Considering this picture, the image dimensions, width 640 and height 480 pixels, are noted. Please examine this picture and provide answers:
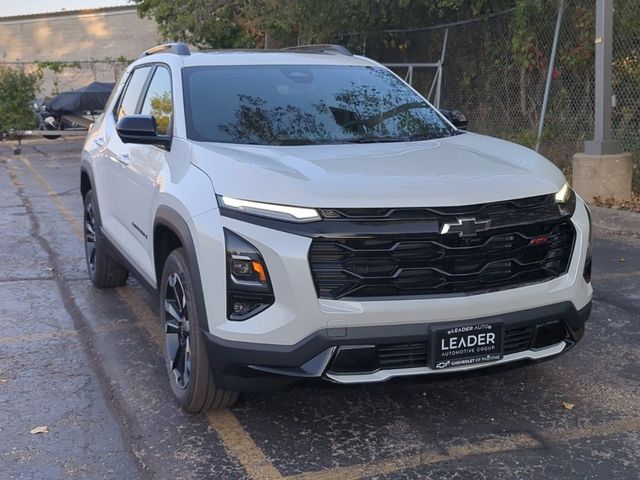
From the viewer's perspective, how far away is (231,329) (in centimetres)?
347

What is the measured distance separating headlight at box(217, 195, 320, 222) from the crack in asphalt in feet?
4.13

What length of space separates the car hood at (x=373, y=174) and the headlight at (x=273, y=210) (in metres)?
0.03

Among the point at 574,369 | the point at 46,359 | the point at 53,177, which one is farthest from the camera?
the point at 53,177

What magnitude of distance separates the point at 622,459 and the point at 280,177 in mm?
2010

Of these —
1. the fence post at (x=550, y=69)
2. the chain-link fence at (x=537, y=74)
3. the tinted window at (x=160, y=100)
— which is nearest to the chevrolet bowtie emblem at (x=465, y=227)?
the tinted window at (x=160, y=100)

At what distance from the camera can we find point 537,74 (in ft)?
38.2

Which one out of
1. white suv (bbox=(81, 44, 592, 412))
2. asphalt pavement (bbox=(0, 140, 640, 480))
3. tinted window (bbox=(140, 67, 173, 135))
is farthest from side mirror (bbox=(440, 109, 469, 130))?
tinted window (bbox=(140, 67, 173, 135))

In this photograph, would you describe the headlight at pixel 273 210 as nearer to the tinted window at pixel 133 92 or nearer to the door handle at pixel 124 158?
the door handle at pixel 124 158

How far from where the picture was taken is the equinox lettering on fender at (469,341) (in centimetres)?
344

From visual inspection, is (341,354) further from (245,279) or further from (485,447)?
(485,447)

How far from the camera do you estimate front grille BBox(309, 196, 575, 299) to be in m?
3.36

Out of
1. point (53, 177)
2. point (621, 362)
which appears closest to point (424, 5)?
point (53, 177)

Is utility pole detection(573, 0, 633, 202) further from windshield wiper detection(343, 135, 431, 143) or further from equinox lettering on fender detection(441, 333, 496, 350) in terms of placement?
equinox lettering on fender detection(441, 333, 496, 350)

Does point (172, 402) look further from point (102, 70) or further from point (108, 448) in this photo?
point (102, 70)
